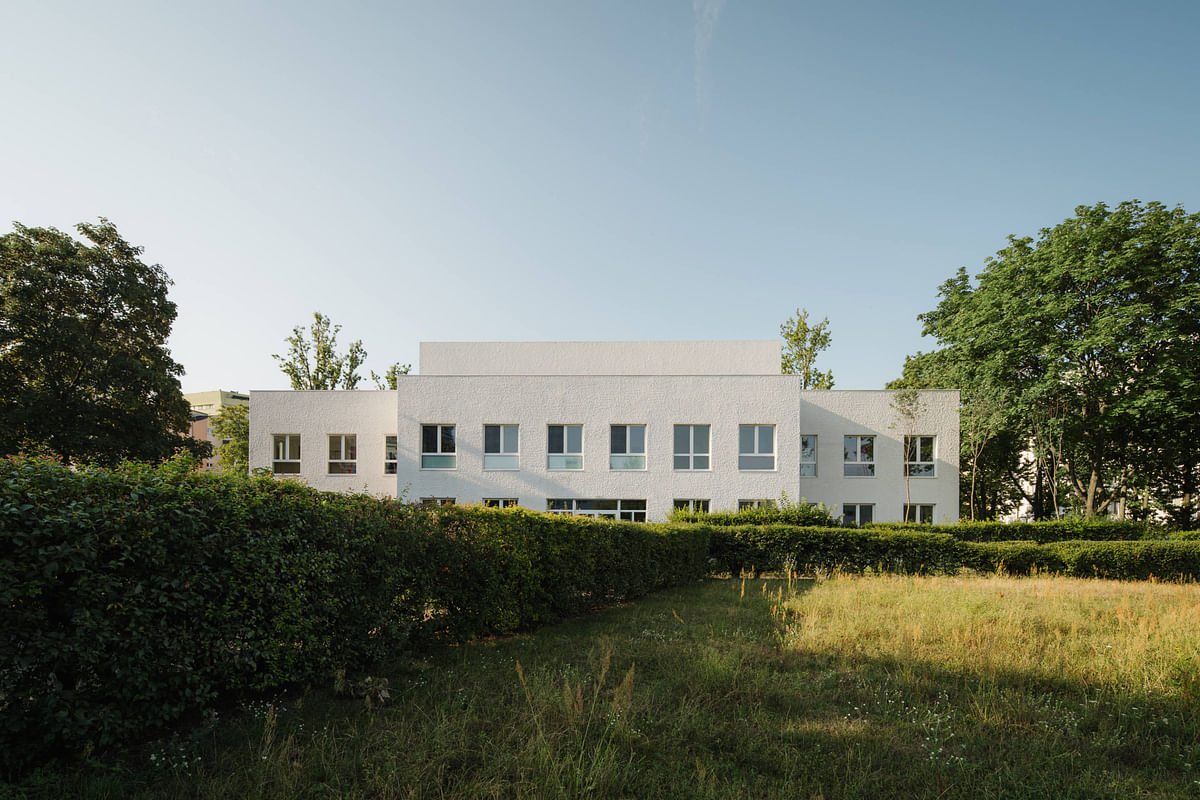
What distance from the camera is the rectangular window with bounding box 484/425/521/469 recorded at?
22266 millimetres

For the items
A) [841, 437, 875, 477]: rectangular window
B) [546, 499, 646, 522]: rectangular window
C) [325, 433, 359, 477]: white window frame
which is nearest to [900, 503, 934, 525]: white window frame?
[841, 437, 875, 477]: rectangular window

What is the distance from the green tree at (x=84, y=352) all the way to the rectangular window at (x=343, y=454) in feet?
19.6

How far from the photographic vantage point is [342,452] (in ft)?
79.0

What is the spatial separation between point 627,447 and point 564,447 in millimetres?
2612

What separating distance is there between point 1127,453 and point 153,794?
33748 mm

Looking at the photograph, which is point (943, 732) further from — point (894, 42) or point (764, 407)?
point (764, 407)

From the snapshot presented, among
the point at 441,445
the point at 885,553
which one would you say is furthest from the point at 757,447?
the point at 441,445

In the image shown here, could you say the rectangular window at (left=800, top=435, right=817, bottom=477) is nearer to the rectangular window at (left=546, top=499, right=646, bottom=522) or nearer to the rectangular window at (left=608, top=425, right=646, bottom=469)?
the rectangular window at (left=608, top=425, right=646, bottom=469)

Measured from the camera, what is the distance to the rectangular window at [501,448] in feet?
73.0

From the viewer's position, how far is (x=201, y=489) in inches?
154

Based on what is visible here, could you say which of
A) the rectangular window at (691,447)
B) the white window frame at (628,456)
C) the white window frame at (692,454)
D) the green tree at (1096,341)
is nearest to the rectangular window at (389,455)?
the white window frame at (628,456)

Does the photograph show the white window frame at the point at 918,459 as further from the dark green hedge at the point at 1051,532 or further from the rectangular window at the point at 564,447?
the rectangular window at the point at 564,447

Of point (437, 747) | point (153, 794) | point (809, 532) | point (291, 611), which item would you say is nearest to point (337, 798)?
point (437, 747)

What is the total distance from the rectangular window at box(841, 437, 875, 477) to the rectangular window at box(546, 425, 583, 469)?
1172cm
